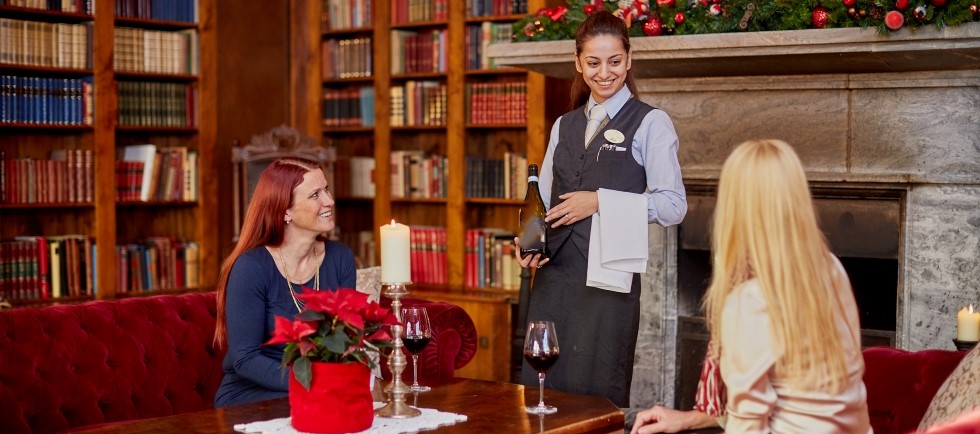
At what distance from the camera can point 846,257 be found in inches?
174

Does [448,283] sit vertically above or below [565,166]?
below

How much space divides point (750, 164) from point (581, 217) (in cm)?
115

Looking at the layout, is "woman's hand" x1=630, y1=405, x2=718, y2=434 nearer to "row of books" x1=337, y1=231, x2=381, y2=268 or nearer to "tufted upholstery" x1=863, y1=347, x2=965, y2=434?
"tufted upholstery" x1=863, y1=347, x2=965, y2=434

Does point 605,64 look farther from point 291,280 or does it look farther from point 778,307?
point 778,307

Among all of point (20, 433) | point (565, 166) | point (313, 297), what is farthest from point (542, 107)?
point (313, 297)

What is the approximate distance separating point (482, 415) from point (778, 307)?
0.70 m

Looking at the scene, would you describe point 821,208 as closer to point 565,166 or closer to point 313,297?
point 565,166

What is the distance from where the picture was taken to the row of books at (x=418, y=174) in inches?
220

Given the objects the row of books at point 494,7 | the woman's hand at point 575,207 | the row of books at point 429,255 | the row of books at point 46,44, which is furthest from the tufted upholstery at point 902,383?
the row of books at point 46,44

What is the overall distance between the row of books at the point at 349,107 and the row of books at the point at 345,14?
1.05ft

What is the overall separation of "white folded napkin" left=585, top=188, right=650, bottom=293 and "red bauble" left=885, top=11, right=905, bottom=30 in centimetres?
128

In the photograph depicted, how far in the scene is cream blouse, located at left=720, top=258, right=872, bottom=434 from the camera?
5.32 feet

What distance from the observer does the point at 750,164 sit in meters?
1.61

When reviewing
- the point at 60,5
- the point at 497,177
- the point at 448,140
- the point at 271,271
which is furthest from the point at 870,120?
the point at 60,5
